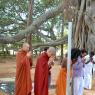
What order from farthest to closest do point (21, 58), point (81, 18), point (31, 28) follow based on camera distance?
point (81, 18), point (31, 28), point (21, 58)

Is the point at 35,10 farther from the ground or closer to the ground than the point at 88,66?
farther from the ground

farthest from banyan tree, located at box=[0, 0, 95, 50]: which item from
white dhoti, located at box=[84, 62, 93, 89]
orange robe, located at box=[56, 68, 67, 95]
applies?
orange robe, located at box=[56, 68, 67, 95]

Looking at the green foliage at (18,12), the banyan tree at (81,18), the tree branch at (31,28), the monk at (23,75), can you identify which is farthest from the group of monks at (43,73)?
the green foliage at (18,12)

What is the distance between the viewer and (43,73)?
7816 mm

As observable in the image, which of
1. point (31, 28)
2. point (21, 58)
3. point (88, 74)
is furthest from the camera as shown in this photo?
point (88, 74)

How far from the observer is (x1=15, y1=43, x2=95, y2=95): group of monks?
7743mm

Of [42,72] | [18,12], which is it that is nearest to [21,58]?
[42,72]

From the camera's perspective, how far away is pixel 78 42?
46.6 ft

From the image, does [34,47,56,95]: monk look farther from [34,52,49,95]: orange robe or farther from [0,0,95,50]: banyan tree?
[0,0,95,50]: banyan tree

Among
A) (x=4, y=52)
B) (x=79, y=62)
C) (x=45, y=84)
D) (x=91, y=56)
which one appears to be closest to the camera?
(x=45, y=84)

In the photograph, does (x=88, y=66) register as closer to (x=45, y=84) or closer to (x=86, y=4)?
(x=86, y=4)

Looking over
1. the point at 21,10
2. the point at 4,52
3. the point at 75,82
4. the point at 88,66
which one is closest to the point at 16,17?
the point at 21,10

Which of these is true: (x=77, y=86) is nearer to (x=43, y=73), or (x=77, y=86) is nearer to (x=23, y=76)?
(x=43, y=73)

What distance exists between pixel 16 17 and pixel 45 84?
18.2 meters
